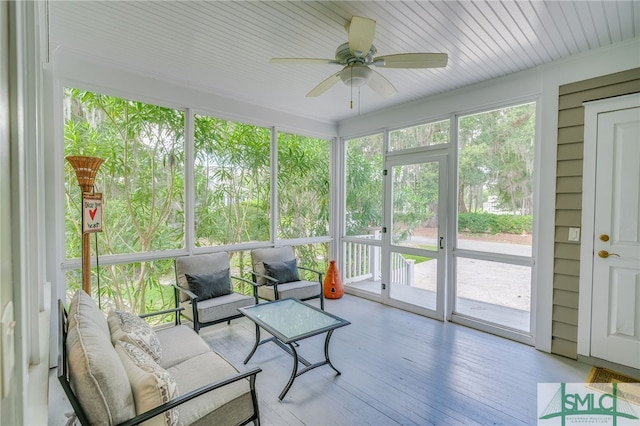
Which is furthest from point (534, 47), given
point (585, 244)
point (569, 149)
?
point (585, 244)

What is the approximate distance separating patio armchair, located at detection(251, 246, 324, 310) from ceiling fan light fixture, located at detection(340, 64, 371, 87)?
2299 millimetres

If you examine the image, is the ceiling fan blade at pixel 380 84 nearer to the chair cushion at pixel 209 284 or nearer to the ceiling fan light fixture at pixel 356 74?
the ceiling fan light fixture at pixel 356 74

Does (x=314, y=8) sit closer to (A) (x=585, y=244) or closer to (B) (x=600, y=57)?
(B) (x=600, y=57)

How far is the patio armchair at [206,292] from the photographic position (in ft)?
9.59

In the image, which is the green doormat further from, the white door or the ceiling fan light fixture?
the ceiling fan light fixture

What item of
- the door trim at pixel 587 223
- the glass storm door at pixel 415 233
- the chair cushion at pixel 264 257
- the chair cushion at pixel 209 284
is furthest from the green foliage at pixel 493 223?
the chair cushion at pixel 209 284

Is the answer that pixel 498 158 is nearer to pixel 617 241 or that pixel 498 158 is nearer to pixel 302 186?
pixel 617 241

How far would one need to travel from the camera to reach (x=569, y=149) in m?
2.79

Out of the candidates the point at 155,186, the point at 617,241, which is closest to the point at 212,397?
the point at 155,186

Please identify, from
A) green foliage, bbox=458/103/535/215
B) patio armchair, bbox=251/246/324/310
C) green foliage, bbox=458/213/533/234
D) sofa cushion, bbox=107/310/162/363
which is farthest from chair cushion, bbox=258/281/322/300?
green foliage, bbox=458/103/535/215

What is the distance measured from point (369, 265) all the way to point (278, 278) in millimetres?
1633

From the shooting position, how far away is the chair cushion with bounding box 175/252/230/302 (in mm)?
3225

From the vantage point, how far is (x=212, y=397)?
1.59m

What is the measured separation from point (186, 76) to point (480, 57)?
2.92 meters
